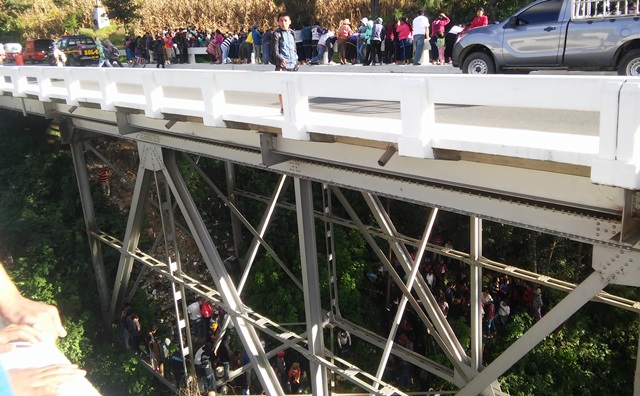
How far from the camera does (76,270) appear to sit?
13594 mm

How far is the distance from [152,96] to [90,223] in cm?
658

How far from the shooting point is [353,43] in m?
16.6

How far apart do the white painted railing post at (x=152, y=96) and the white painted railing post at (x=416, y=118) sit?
4250mm

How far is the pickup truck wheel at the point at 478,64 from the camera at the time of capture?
8992 mm

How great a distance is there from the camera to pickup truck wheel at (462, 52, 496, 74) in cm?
899

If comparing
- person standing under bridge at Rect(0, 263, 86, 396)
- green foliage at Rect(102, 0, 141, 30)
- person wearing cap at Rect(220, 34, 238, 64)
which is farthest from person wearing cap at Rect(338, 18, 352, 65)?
green foliage at Rect(102, 0, 141, 30)

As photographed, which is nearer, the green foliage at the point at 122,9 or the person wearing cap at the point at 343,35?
the person wearing cap at the point at 343,35

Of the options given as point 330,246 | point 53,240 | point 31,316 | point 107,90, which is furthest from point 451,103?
point 53,240

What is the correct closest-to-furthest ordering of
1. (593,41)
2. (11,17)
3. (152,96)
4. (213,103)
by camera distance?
(213,103) < (152,96) < (593,41) < (11,17)

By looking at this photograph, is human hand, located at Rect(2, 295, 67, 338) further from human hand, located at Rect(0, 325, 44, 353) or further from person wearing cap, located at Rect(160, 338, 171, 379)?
person wearing cap, located at Rect(160, 338, 171, 379)

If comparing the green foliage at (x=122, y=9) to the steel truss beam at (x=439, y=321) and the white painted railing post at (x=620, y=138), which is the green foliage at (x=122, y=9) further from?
the white painted railing post at (x=620, y=138)

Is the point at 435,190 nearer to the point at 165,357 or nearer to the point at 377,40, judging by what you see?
the point at 165,357

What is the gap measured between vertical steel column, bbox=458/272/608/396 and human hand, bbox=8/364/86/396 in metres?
3.83

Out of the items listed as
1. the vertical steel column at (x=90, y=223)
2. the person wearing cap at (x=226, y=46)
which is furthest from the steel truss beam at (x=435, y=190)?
the person wearing cap at (x=226, y=46)
